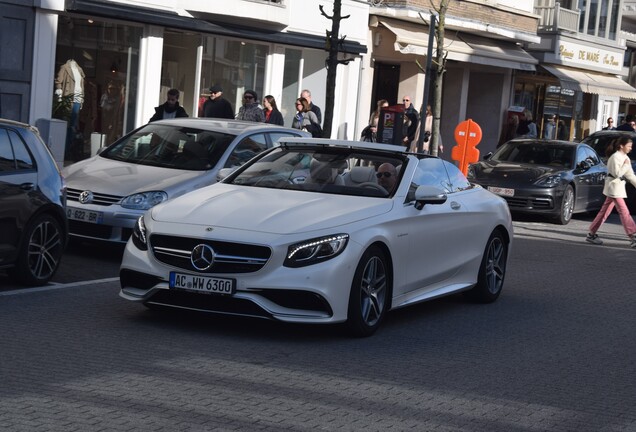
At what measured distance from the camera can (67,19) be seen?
74.8 ft

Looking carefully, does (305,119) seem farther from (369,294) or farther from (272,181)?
(369,294)

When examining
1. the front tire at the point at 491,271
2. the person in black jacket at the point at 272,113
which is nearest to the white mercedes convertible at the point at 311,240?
the front tire at the point at 491,271

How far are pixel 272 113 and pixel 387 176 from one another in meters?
12.3

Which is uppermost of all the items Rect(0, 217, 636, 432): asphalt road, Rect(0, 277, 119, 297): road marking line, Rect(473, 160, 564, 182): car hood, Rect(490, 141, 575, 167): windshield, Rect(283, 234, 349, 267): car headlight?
Rect(490, 141, 575, 167): windshield

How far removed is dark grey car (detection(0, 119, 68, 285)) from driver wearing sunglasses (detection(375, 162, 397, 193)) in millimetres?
2952

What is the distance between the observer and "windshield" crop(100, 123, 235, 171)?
14.2 meters

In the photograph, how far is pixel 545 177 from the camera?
74.2 ft

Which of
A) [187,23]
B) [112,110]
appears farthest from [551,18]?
[112,110]

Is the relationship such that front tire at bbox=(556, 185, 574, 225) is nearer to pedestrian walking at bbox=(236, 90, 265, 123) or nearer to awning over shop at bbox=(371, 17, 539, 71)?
pedestrian walking at bbox=(236, 90, 265, 123)

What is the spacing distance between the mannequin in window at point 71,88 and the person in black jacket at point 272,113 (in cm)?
355

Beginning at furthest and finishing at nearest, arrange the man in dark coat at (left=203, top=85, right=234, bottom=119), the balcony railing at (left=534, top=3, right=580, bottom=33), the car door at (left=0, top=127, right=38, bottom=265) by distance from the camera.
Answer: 1. the balcony railing at (left=534, top=3, right=580, bottom=33)
2. the man in dark coat at (left=203, top=85, right=234, bottom=119)
3. the car door at (left=0, top=127, right=38, bottom=265)

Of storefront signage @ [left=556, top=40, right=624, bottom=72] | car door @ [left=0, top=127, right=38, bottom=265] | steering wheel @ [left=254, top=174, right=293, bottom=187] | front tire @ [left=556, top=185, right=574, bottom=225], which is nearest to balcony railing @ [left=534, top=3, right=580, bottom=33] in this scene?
storefront signage @ [left=556, top=40, right=624, bottom=72]

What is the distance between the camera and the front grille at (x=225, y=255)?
8719 mm

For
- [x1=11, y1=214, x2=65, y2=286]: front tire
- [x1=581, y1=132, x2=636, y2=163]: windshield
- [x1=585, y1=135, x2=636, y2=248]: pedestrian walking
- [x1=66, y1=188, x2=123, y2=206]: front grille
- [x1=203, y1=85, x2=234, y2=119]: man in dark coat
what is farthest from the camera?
[x1=581, y1=132, x2=636, y2=163]: windshield
